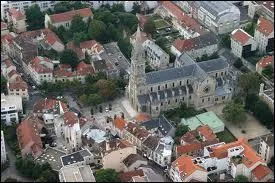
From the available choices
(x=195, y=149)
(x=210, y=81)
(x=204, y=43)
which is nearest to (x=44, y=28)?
(x=204, y=43)

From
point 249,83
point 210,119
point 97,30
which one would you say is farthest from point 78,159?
point 97,30

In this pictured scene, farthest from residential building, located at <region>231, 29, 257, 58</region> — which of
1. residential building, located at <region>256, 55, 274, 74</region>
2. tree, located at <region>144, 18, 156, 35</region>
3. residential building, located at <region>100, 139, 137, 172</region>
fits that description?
residential building, located at <region>100, 139, 137, 172</region>

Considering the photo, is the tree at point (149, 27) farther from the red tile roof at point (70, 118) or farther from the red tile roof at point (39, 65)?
the red tile roof at point (70, 118)

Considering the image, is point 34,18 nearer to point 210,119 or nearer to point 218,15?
point 218,15

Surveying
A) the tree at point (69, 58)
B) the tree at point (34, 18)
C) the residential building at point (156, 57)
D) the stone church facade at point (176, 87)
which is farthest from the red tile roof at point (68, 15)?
the stone church facade at point (176, 87)

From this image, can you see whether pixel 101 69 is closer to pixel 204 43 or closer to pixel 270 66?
pixel 204 43

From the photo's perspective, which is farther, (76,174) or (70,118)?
(70,118)

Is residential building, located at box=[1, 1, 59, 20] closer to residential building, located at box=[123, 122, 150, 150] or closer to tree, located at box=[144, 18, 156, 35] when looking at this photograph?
tree, located at box=[144, 18, 156, 35]
